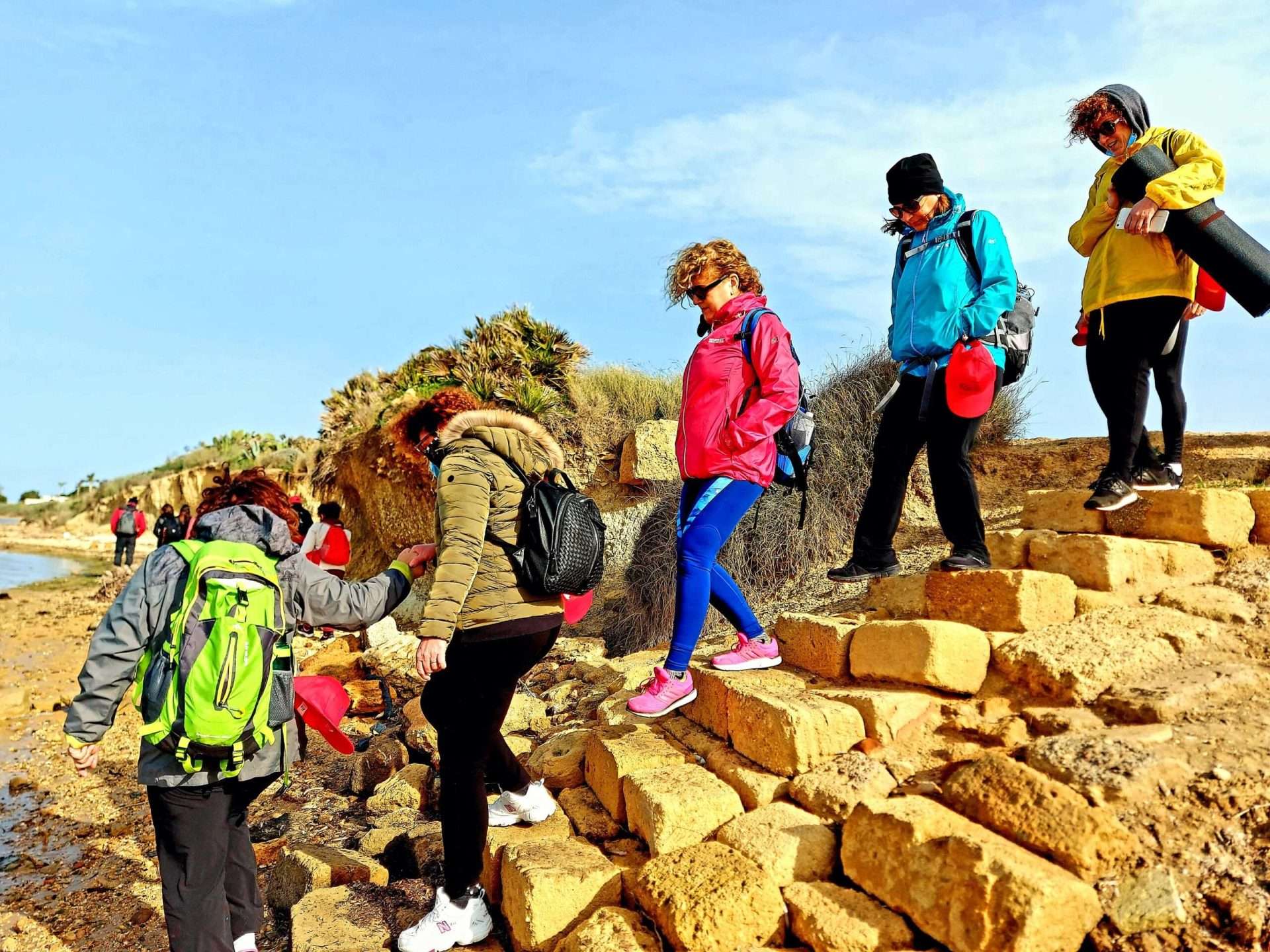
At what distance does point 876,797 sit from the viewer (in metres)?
2.97

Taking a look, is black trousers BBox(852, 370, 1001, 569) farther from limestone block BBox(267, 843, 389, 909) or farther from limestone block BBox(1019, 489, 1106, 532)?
limestone block BBox(267, 843, 389, 909)

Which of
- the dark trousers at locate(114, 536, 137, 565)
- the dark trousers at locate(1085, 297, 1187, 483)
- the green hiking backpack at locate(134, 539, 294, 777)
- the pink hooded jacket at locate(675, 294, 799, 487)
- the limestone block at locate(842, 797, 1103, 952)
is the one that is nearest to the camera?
the limestone block at locate(842, 797, 1103, 952)

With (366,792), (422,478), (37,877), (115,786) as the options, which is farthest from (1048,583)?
(422,478)

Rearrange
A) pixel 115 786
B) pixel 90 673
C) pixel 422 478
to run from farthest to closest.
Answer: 1. pixel 422 478
2. pixel 115 786
3. pixel 90 673

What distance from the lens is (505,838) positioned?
357cm

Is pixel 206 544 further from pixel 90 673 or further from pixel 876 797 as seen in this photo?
pixel 876 797

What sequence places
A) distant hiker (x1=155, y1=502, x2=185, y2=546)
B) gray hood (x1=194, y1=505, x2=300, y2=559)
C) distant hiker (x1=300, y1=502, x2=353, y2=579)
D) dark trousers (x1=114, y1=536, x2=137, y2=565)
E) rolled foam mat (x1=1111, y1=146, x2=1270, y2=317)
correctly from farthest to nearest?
1. dark trousers (x1=114, y1=536, x2=137, y2=565)
2. distant hiker (x1=155, y1=502, x2=185, y2=546)
3. distant hiker (x1=300, y1=502, x2=353, y2=579)
4. rolled foam mat (x1=1111, y1=146, x2=1270, y2=317)
5. gray hood (x1=194, y1=505, x2=300, y2=559)

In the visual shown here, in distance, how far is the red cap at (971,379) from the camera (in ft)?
12.4

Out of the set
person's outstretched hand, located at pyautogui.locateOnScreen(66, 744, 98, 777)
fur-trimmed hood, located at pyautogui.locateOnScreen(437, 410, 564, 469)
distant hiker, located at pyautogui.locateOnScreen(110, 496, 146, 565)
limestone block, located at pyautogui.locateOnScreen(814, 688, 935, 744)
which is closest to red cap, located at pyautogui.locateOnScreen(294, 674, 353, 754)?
person's outstretched hand, located at pyautogui.locateOnScreen(66, 744, 98, 777)

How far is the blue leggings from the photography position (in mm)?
3633

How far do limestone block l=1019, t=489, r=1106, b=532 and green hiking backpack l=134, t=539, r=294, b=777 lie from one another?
385 cm

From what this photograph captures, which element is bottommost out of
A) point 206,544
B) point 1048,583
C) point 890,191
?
point 1048,583

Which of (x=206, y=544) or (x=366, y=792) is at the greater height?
(x=206, y=544)

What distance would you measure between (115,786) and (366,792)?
7.19 ft
